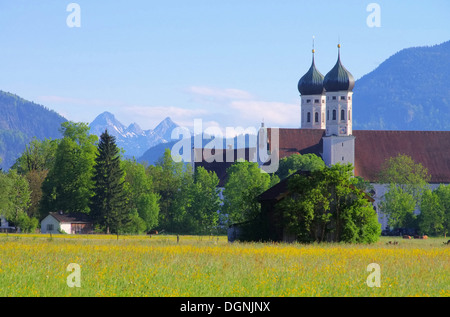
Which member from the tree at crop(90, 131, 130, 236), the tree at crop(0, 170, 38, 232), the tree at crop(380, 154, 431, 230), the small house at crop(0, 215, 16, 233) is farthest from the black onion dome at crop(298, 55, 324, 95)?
the tree at crop(90, 131, 130, 236)

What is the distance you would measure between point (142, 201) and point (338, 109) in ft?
153

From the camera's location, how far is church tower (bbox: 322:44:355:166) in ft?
411

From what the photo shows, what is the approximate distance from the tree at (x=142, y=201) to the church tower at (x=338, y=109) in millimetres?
34519

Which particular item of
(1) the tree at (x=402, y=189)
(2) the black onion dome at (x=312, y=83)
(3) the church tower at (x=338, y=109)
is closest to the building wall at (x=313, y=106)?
(2) the black onion dome at (x=312, y=83)

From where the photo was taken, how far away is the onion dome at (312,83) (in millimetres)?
143000

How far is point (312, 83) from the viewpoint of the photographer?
143625mm

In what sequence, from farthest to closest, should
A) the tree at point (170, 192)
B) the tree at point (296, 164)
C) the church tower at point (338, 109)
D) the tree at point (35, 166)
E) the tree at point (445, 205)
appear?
1. the church tower at point (338, 109)
2. the tree at point (296, 164)
3. the tree at point (35, 166)
4. the tree at point (170, 192)
5. the tree at point (445, 205)

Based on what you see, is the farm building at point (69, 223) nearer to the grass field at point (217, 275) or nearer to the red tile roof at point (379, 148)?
the red tile roof at point (379, 148)

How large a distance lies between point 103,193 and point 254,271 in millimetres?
62339

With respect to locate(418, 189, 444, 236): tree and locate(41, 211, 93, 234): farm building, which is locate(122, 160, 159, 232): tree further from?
locate(418, 189, 444, 236): tree

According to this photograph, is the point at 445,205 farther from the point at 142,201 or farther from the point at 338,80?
the point at 338,80

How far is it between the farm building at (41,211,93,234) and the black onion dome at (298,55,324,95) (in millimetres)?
64877

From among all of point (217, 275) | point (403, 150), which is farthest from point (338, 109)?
point (217, 275)
